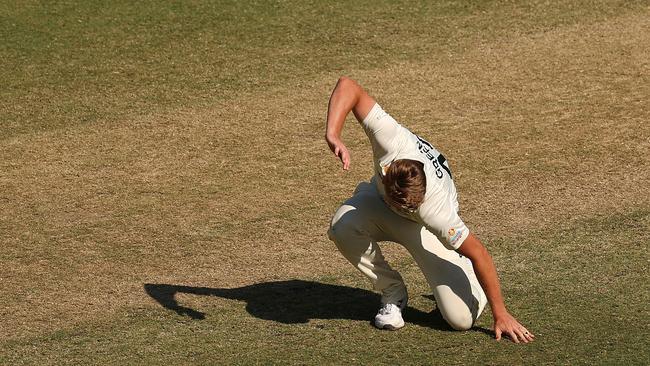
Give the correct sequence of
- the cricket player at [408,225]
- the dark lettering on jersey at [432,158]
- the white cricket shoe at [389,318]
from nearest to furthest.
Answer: the cricket player at [408,225]
the dark lettering on jersey at [432,158]
the white cricket shoe at [389,318]

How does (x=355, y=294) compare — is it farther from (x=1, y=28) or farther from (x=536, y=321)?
(x=1, y=28)

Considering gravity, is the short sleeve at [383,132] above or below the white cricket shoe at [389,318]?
above

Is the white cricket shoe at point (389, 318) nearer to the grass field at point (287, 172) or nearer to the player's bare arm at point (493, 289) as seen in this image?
the grass field at point (287, 172)

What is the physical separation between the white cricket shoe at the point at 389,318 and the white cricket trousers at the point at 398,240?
7 cm

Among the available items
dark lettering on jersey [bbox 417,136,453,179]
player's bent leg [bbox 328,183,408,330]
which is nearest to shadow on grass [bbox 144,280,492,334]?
player's bent leg [bbox 328,183,408,330]

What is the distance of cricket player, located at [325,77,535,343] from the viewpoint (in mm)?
7727

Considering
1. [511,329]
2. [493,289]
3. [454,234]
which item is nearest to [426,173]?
[454,234]

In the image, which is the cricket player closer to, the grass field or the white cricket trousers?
the white cricket trousers

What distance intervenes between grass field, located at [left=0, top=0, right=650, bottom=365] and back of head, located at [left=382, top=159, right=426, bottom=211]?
1131mm

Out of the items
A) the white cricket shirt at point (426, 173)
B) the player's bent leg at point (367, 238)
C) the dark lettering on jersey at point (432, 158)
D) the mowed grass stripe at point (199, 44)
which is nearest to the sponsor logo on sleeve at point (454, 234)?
the white cricket shirt at point (426, 173)

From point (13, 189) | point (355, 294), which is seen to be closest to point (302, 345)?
point (355, 294)

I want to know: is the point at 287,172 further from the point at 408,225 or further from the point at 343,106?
the point at 343,106

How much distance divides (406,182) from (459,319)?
1.28 metres

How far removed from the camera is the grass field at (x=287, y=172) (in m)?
8.36
